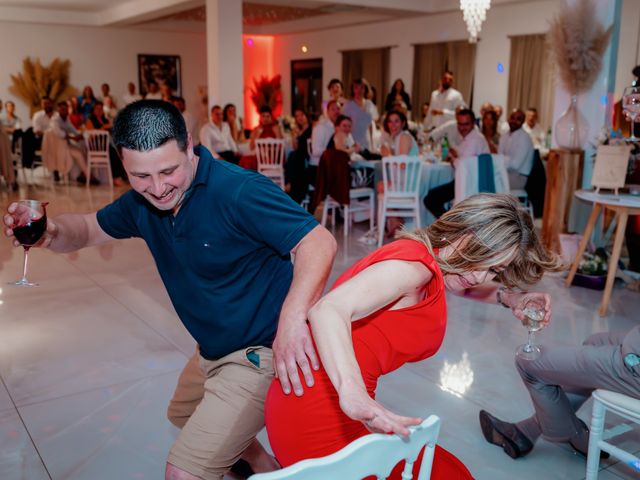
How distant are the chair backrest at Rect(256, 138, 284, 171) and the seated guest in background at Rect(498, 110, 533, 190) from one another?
8.53ft

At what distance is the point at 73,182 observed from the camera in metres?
10.5

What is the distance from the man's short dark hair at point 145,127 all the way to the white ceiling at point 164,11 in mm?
9029

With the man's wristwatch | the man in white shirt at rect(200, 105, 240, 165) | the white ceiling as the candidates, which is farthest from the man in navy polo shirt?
the white ceiling

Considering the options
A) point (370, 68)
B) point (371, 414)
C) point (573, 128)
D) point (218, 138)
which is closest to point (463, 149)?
point (573, 128)

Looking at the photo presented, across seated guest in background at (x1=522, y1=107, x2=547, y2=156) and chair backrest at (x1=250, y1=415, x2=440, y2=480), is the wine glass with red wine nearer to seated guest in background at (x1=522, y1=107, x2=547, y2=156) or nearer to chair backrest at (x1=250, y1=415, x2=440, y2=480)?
chair backrest at (x1=250, y1=415, x2=440, y2=480)

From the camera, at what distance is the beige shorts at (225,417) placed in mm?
1448

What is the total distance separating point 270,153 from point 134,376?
15.7 ft

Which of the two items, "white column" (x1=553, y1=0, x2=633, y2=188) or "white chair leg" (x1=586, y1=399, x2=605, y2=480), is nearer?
"white chair leg" (x1=586, y1=399, x2=605, y2=480)

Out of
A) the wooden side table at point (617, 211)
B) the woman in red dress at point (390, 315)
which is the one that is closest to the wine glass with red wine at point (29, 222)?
the woman in red dress at point (390, 315)

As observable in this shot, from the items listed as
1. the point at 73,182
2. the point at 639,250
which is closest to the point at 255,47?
the point at 73,182

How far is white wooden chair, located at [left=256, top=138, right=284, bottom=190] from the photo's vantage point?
7.34m

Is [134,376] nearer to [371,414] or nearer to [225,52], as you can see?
[371,414]

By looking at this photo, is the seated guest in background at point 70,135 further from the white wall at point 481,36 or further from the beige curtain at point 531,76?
the beige curtain at point 531,76

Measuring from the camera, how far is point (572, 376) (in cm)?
195
